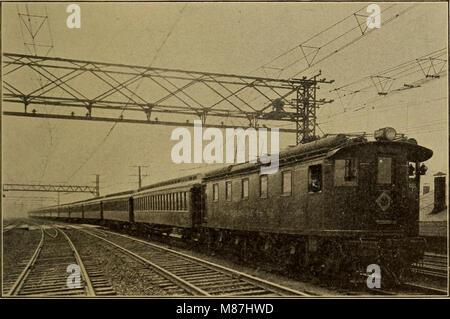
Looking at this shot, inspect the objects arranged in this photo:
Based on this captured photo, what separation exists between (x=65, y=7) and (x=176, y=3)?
3.04 metres

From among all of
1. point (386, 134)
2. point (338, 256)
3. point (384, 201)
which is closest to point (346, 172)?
Answer: point (384, 201)

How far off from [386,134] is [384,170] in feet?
2.96

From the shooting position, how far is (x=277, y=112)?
22328 millimetres

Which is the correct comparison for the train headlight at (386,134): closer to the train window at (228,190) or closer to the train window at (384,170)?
the train window at (384,170)

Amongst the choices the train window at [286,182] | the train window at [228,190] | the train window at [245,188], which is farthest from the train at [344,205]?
the train window at [228,190]

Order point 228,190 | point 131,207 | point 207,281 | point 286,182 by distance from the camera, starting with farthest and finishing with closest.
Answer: point 131,207 < point 228,190 < point 286,182 < point 207,281

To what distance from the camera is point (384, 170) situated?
1199cm

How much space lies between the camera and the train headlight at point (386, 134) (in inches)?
478

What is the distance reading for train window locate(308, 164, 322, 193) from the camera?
12195 millimetres

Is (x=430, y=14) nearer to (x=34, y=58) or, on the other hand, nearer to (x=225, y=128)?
(x=225, y=128)

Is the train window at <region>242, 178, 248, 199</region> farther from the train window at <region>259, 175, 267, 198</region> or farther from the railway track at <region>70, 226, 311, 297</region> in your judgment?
the railway track at <region>70, 226, 311, 297</region>

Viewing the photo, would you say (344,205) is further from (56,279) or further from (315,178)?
(56,279)
